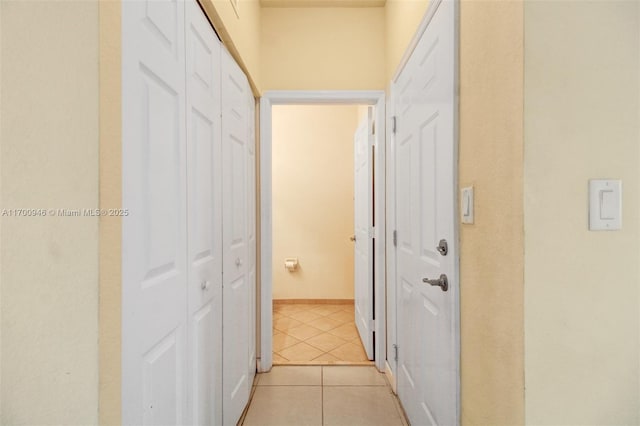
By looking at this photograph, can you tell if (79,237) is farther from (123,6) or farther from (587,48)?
(587,48)

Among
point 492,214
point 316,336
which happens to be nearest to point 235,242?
point 492,214

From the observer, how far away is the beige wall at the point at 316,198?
3.84m

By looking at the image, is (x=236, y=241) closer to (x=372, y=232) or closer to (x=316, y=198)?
(x=372, y=232)

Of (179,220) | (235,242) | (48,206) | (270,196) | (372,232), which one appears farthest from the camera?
(372,232)

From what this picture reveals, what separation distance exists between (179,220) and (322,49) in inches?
69.7

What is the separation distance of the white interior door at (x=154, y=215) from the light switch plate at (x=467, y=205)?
943 mm

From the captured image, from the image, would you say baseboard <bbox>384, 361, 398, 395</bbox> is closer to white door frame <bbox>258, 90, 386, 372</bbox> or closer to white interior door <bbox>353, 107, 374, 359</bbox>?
white door frame <bbox>258, 90, 386, 372</bbox>

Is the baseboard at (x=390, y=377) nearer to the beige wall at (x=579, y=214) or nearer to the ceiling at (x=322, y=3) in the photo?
the beige wall at (x=579, y=214)

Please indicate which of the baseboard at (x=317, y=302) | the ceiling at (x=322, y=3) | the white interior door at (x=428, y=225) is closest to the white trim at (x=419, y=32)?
the white interior door at (x=428, y=225)

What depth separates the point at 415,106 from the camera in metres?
1.56

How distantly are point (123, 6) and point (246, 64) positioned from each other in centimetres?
119

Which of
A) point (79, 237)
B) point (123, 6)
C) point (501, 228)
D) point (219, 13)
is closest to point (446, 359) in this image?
point (501, 228)

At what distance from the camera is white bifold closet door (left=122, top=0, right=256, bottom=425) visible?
0.77 metres

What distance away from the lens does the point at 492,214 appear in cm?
89
